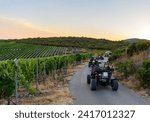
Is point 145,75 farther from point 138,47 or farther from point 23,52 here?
point 23,52

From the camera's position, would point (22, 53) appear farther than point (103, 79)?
Yes

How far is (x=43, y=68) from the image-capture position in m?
30.1

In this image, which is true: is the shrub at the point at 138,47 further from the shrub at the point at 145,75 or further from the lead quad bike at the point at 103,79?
the lead quad bike at the point at 103,79

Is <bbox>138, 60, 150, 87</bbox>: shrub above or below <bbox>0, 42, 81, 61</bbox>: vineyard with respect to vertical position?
above

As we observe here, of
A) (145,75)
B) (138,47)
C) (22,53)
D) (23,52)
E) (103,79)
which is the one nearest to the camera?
(145,75)

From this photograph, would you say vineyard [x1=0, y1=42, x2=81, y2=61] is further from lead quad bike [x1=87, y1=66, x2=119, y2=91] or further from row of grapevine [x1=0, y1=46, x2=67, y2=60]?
lead quad bike [x1=87, y1=66, x2=119, y2=91]

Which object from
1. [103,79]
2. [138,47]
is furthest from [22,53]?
[103,79]

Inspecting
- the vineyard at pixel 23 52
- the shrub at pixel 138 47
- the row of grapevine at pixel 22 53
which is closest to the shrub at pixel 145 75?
the shrub at pixel 138 47

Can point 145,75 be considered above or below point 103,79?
above

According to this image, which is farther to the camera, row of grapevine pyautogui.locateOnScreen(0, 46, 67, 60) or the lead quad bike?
row of grapevine pyautogui.locateOnScreen(0, 46, 67, 60)

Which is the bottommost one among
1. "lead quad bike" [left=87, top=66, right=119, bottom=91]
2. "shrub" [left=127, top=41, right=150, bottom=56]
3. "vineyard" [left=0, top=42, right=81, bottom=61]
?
"vineyard" [left=0, top=42, right=81, bottom=61]

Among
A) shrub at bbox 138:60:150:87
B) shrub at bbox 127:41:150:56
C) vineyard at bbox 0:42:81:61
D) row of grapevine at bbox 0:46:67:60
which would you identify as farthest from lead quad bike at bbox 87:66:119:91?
row of grapevine at bbox 0:46:67:60

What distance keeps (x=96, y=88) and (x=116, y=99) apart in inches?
152

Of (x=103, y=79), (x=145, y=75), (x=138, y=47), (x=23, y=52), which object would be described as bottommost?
(x=23, y=52)
